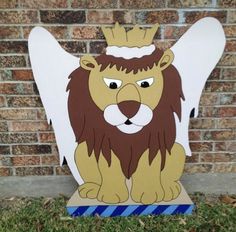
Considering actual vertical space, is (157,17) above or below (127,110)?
above

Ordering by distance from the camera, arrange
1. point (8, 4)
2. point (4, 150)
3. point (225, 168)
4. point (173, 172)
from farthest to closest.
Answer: point (225, 168), point (4, 150), point (173, 172), point (8, 4)

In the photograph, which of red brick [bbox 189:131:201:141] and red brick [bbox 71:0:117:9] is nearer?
red brick [bbox 71:0:117:9]

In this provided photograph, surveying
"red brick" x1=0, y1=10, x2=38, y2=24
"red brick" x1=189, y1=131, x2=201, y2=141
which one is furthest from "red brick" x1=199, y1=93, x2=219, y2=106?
"red brick" x1=0, y1=10, x2=38, y2=24

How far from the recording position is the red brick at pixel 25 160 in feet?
9.26

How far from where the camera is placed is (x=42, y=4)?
238 cm

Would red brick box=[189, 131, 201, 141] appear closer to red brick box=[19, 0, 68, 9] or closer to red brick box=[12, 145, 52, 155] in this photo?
red brick box=[12, 145, 52, 155]

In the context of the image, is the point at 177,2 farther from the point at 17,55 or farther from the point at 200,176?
the point at 200,176

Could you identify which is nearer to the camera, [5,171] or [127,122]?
[127,122]

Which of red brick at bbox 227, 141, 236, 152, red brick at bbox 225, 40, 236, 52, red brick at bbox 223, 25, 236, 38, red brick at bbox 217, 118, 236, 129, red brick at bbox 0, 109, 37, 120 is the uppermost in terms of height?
red brick at bbox 223, 25, 236, 38

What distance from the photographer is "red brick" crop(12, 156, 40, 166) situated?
9.26 ft

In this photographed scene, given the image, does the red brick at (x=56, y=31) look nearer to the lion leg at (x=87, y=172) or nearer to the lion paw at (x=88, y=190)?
the lion leg at (x=87, y=172)

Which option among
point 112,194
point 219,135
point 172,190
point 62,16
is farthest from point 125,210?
point 62,16

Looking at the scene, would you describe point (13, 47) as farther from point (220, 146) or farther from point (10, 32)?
point (220, 146)

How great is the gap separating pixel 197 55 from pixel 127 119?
0.61m
